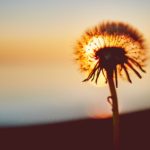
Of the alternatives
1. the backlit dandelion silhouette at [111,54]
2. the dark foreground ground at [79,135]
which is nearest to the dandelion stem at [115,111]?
the backlit dandelion silhouette at [111,54]

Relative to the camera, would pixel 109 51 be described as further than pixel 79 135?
No

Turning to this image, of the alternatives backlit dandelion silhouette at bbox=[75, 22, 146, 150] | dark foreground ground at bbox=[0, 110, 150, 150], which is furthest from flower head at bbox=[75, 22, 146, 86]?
dark foreground ground at bbox=[0, 110, 150, 150]

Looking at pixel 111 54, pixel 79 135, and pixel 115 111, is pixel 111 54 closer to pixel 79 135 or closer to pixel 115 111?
pixel 115 111

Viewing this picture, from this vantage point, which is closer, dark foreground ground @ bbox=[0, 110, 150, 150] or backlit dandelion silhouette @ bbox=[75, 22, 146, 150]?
backlit dandelion silhouette @ bbox=[75, 22, 146, 150]

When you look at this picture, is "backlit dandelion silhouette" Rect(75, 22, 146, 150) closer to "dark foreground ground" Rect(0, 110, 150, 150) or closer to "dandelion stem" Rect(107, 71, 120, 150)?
"dandelion stem" Rect(107, 71, 120, 150)

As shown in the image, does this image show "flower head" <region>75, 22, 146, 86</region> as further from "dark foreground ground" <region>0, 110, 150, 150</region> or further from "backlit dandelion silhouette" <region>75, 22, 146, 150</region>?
"dark foreground ground" <region>0, 110, 150, 150</region>

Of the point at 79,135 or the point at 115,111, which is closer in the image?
the point at 115,111

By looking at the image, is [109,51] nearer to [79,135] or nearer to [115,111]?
[115,111]

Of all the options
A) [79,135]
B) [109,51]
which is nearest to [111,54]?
[109,51]

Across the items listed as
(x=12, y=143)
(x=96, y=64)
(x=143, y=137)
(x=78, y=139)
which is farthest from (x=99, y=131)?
(x=96, y=64)
